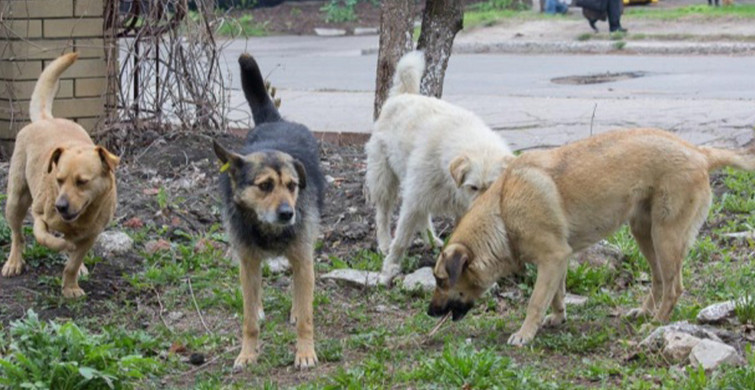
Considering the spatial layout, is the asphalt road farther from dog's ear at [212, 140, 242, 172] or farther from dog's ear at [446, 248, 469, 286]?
dog's ear at [212, 140, 242, 172]

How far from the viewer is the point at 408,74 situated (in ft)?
28.3

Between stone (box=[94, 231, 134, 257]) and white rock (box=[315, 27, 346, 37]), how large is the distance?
20254mm

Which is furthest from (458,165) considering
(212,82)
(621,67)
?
(621,67)

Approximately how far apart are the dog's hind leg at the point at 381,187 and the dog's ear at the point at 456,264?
6.50 feet

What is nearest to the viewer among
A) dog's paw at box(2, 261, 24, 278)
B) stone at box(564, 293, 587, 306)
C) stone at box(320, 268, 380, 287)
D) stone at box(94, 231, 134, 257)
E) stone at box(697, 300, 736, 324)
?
stone at box(697, 300, 736, 324)

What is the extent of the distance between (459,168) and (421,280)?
0.76 metres

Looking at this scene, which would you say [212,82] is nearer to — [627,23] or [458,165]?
[458,165]

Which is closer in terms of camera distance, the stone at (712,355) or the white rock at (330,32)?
the stone at (712,355)

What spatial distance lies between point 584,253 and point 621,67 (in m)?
11.7

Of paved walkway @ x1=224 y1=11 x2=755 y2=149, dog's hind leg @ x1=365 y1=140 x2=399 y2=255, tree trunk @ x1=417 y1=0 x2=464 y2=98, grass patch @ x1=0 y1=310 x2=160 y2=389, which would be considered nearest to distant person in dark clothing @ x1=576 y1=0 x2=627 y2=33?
paved walkway @ x1=224 y1=11 x2=755 y2=149

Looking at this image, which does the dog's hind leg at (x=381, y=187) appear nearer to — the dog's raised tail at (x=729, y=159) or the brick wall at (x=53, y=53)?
the dog's raised tail at (x=729, y=159)

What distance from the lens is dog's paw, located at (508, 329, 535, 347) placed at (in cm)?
612

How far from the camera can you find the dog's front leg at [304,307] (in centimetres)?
605

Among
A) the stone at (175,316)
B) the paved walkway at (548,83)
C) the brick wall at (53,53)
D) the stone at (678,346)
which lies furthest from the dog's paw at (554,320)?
the brick wall at (53,53)
